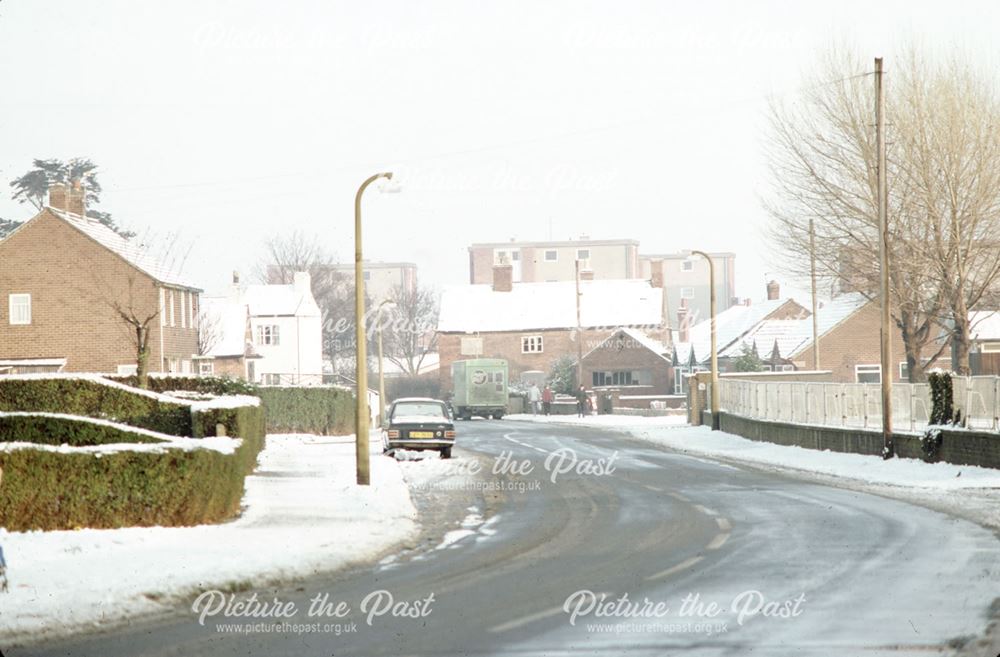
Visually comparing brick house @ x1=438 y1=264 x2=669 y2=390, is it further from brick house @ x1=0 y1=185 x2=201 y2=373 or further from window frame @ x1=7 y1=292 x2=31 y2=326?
window frame @ x1=7 y1=292 x2=31 y2=326

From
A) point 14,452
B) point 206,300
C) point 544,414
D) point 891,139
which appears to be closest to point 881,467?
point 891,139

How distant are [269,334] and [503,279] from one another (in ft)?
84.7

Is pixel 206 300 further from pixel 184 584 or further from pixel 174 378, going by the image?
pixel 184 584

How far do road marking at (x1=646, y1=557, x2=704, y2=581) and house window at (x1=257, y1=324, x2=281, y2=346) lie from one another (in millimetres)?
75137

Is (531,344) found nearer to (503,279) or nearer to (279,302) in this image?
(503,279)

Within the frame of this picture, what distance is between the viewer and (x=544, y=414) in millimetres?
82875

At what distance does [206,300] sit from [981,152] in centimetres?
5447

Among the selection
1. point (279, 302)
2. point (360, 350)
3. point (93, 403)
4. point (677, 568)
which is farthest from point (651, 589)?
point (279, 302)

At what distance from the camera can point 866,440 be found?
33094 mm

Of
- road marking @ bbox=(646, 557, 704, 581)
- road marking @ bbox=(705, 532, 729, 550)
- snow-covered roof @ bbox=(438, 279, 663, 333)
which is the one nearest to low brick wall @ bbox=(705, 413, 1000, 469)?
road marking @ bbox=(705, 532, 729, 550)

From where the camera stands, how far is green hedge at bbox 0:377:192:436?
31.2 meters

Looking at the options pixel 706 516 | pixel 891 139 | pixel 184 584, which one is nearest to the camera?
pixel 184 584

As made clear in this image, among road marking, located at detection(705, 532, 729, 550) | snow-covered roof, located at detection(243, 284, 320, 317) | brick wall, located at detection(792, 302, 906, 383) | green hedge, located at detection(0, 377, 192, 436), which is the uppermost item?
snow-covered roof, located at detection(243, 284, 320, 317)

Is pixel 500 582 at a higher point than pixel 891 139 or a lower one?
lower
